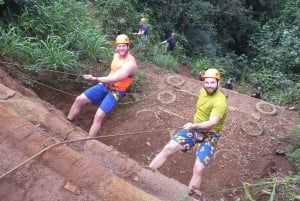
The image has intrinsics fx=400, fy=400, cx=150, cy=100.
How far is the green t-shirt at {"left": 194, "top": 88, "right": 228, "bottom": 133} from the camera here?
15.7ft

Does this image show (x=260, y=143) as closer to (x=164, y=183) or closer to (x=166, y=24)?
(x=164, y=183)

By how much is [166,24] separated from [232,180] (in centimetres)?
913

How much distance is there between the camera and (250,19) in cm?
1708

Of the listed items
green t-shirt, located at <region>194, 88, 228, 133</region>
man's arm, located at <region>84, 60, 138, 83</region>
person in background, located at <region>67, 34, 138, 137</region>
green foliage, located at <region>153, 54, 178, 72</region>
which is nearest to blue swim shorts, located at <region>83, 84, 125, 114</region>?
person in background, located at <region>67, 34, 138, 137</region>

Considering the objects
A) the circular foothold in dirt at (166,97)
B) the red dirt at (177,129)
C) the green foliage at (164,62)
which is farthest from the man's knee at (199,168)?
the green foliage at (164,62)

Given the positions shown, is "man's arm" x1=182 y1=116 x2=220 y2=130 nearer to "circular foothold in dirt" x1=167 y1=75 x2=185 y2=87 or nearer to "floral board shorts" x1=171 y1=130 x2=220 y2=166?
"floral board shorts" x1=171 y1=130 x2=220 y2=166

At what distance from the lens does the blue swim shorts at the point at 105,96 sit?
553cm

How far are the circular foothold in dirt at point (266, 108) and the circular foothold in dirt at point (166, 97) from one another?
1.73 meters

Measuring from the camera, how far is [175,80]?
8.90 m

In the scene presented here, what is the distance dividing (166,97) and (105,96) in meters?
2.48

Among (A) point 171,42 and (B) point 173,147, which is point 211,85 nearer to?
(B) point 173,147

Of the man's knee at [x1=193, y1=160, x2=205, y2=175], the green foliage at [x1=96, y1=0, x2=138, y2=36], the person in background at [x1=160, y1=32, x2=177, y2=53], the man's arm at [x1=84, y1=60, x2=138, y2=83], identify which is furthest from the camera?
the person in background at [x1=160, y1=32, x2=177, y2=53]

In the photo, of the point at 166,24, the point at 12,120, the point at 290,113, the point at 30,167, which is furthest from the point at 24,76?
the point at 166,24

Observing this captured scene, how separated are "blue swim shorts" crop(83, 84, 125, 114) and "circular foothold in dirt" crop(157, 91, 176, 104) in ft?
7.55
